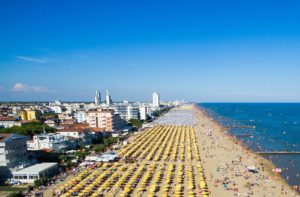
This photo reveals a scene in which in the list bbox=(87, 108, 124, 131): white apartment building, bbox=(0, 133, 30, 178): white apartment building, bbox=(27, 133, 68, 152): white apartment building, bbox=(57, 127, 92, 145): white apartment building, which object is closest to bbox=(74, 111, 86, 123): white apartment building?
bbox=(87, 108, 124, 131): white apartment building

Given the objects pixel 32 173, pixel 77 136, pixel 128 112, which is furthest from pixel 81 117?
pixel 32 173

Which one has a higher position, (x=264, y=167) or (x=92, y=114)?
(x=92, y=114)

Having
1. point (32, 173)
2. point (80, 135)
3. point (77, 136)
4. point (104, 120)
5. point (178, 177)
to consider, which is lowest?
point (178, 177)

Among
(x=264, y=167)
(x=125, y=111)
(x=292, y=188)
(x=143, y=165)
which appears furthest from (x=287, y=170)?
(x=125, y=111)

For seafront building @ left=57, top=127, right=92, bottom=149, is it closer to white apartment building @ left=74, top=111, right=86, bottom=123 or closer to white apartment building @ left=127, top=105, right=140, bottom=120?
white apartment building @ left=74, top=111, right=86, bottom=123

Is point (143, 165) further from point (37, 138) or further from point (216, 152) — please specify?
point (37, 138)

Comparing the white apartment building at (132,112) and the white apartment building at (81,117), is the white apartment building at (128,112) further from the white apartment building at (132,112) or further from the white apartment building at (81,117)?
the white apartment building at (81,117)

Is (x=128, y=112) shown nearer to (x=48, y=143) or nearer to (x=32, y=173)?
(x=48, y=143)

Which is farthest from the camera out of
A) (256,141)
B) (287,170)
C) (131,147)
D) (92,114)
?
(92,114)
